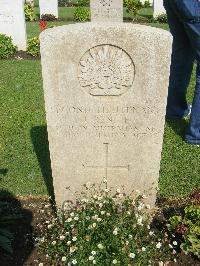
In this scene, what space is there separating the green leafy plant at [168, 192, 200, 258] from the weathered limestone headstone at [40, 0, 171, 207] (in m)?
0.47

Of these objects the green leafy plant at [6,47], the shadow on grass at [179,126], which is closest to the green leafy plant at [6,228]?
the shadow on grass at [179,126]

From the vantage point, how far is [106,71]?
10.9ft

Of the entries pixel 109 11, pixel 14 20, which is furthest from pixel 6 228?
pixel 14 20

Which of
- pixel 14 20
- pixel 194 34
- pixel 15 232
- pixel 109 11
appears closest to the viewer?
pixel 15 232

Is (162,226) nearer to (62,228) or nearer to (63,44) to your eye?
(62,228)

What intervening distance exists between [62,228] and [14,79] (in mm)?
5585

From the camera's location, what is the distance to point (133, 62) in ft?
10.8

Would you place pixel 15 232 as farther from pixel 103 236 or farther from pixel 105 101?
pixel 105 101

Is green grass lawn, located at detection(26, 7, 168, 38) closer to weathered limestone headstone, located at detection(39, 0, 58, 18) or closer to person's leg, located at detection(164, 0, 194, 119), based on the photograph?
weathered limestone headstone, located at detection(39, 0, 58, 18)

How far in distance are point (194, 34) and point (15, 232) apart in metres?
3.00

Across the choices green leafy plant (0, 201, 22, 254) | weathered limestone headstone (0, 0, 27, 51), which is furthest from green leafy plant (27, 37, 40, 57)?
green leafy plant (0, 201, 22, 254)

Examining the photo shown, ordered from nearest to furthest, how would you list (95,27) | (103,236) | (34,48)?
(95,27) < (103,236) < (34,48)

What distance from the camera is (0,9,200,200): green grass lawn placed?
472cm

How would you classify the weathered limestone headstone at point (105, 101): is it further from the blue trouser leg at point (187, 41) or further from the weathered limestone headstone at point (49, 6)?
the weathered limestone headstone at point (49, 6)
